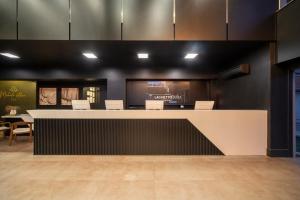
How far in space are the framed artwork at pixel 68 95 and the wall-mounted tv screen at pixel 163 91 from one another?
2.17 meters

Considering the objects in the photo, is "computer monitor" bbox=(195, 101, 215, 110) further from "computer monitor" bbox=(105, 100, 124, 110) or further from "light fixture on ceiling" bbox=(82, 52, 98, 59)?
"light fixture on ceiling" bbox=(82, 52, 98, 59)

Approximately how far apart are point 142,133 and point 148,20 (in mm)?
2653

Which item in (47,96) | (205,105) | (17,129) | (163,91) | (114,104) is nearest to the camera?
(205,105)

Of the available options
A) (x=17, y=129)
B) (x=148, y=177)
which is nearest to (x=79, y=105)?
(x=17, y=129)

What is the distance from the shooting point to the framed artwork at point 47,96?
25.5 feet

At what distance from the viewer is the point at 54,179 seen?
125 inches

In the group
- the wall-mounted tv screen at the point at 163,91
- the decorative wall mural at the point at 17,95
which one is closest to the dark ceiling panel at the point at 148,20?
the wall-mounted tv screen at the point at 163,91

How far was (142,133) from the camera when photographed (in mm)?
4555

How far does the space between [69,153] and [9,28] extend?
127 inches

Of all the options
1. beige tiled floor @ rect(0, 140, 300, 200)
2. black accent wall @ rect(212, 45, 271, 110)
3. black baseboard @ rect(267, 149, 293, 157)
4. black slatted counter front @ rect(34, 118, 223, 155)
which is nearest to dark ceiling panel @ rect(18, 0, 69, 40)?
black slatted counter front @ rect(34, 118, 223, 155)

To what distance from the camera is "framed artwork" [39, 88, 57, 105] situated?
25.5 feet

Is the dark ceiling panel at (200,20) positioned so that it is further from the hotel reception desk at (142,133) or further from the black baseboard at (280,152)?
the black baseboard at (280,152)

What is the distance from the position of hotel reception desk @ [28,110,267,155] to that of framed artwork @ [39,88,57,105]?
3483mm

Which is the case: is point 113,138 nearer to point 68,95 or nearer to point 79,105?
point 79,105
